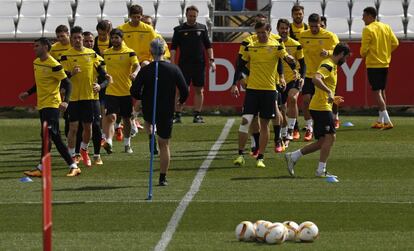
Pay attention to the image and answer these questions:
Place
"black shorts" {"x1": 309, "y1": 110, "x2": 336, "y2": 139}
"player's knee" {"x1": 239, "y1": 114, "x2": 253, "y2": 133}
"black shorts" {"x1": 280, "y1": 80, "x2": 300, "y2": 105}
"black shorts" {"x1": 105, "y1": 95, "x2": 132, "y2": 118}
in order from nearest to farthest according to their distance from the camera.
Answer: "black shorts" {"x1": 309, "y1": 110, "x2": 336, "y2": 139}, "player's knee" {"x1": 239, "y1": 114, "x2": 253, "y2": 133}, "black shorts" {"x1": 105, "y1": 95, "x2": 132, "y2": 118}, "black shorts" {"x1": 280, "y1": 80, "x2": 300, "y2": 105}

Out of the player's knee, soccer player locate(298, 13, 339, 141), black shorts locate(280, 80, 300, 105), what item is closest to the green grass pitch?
the player's knee

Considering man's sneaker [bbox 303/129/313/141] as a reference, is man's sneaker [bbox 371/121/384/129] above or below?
below

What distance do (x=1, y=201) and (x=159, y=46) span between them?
9.14 feet

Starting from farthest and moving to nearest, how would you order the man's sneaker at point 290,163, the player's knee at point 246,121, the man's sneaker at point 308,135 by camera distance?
the man's sneaker at point 308,135 → the player's knee at point 246,121 → the man's sneaker at point 290,163

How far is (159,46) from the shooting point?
1661 centimetres

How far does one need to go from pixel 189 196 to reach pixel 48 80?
10.2 ft

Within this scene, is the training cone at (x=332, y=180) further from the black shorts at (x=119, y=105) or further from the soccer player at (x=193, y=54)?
the soccer player at (x=193, y=54)

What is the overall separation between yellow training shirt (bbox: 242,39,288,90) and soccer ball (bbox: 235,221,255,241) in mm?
6585

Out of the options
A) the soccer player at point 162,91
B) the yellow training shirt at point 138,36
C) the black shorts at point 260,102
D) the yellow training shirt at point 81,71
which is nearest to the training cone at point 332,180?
the black shorts at point 260,102

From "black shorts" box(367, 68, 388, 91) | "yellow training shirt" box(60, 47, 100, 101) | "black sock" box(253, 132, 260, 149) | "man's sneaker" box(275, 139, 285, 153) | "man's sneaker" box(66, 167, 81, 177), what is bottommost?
"man's sneaker" box(275, 139, 285, 153)

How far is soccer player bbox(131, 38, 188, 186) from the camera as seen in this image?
1683 centimetres

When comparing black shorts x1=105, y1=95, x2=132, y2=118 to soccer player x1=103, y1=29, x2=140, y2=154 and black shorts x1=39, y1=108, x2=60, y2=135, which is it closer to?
soccer player x1=103, y1=29, x2=140, y2=154

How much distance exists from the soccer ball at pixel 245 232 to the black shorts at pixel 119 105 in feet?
27.4

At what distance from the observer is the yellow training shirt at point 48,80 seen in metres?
18.0
